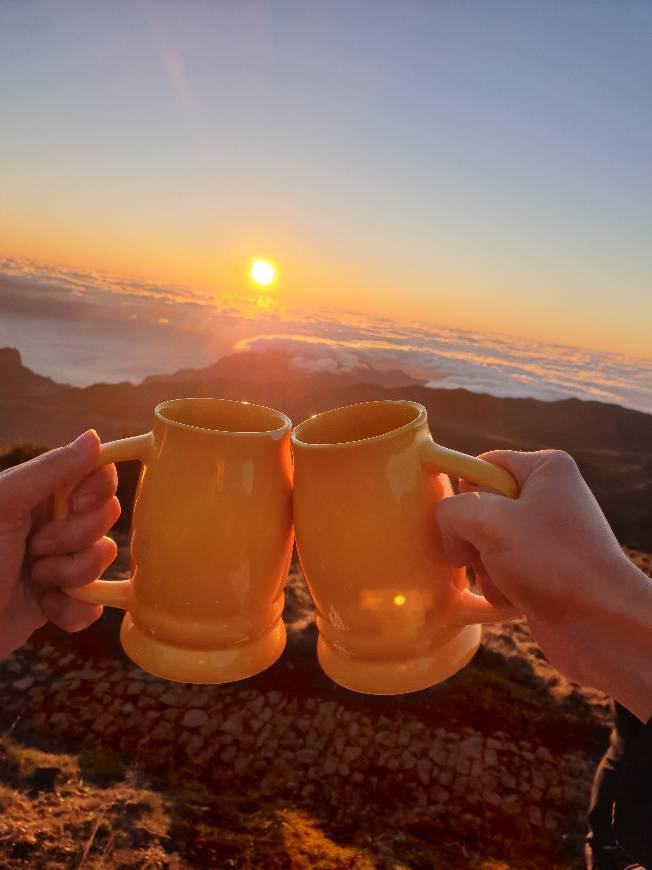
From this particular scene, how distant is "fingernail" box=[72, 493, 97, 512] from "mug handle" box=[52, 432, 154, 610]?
0.09 feet

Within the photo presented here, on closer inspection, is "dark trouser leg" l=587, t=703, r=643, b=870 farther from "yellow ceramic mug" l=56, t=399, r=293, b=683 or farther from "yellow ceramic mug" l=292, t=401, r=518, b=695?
"yellow ceramic mug" l=56, t=399, r=293, b=683

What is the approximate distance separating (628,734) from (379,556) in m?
2.97

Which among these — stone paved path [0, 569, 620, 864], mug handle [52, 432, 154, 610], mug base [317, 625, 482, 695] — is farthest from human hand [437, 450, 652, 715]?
stone paved path [0, 569, 620, 864]

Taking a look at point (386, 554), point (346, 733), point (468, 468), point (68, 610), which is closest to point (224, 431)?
point (386, 554)

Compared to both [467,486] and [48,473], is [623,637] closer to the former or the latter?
[467,486]

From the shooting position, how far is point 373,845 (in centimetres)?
415

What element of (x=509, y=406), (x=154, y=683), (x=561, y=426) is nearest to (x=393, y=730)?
(x=154, y=683)

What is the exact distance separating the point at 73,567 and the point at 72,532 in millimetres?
129

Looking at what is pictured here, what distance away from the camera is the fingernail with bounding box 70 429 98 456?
1.83 meters

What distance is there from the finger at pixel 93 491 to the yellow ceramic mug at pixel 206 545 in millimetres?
186

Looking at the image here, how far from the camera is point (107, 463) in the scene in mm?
1871

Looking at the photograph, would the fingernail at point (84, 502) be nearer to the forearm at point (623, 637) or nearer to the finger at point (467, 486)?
the finger at point (467, 486)

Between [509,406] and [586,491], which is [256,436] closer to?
[586,491]

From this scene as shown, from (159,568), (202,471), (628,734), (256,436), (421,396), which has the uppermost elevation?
(256,436)
